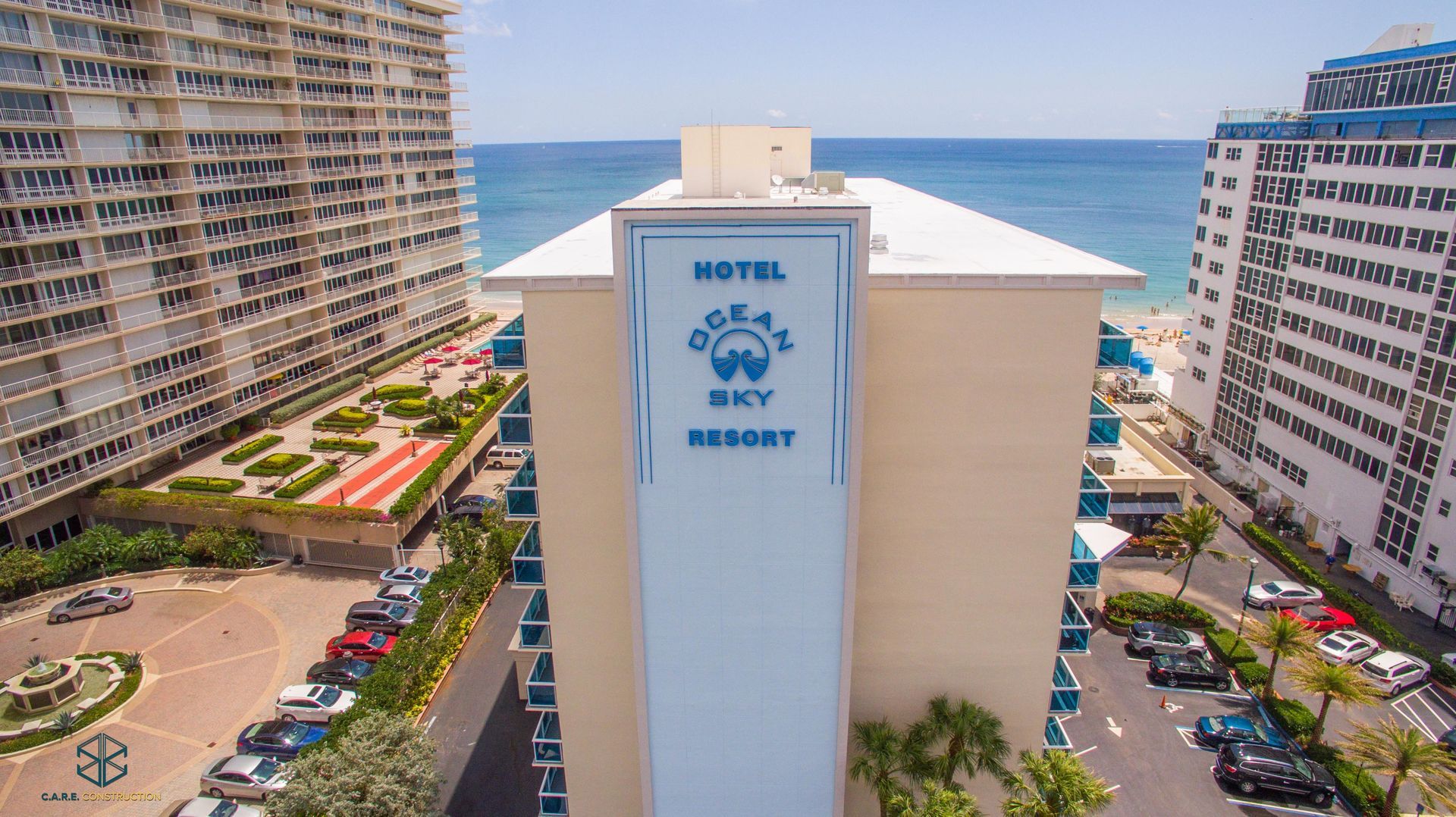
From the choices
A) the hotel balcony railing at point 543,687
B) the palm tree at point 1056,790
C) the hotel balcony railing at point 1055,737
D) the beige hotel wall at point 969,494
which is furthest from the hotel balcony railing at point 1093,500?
the hotel balcony railing at point 543,687

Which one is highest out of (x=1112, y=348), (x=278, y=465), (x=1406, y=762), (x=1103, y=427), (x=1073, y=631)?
(x=1112, y=348)

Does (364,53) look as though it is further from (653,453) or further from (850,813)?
(850,813)

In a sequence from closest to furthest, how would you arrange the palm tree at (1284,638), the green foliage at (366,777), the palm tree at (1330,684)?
the green foliage at (366,777) → the palm tree at (1330,684) → the palm tree at (1284,638)

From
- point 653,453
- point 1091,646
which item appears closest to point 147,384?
point 653,453

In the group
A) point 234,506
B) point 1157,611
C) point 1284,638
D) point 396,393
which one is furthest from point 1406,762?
point 396,393

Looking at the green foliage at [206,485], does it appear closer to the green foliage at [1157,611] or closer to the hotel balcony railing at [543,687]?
the hotel balcony railing at [543,687]

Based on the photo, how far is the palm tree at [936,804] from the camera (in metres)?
20.0

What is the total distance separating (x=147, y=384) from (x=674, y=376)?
4433cm

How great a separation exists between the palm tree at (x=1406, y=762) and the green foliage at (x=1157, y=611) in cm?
1177

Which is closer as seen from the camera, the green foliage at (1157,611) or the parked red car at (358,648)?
the parked red car at (358,648)

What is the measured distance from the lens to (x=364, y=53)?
6462 centimetres

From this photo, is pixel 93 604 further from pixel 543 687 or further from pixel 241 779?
pixel 543 687

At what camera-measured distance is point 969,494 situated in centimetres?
2105

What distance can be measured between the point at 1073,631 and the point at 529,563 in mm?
16214
